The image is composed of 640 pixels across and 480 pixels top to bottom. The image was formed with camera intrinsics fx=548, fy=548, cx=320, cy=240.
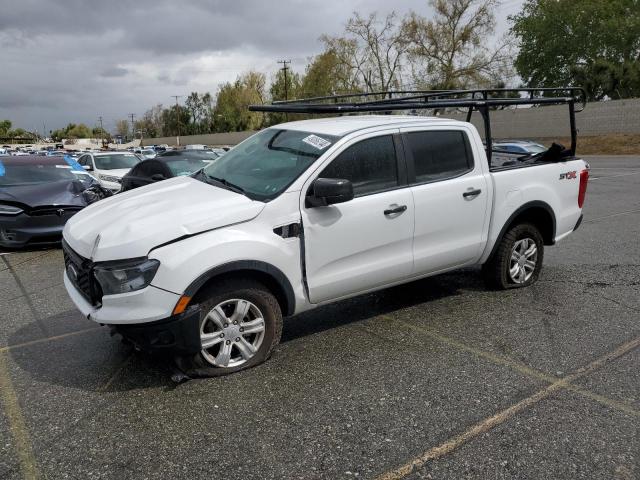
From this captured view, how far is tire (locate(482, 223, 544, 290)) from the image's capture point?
5.38 m

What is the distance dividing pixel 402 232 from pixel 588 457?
6.91ft

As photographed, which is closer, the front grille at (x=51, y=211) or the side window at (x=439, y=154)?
the side window at (x=439, y=154)

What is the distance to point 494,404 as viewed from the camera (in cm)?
338

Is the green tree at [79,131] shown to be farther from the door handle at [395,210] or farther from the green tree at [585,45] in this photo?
the door handle at [395,210]

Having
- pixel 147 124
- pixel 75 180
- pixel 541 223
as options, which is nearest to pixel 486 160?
pixel 541 223

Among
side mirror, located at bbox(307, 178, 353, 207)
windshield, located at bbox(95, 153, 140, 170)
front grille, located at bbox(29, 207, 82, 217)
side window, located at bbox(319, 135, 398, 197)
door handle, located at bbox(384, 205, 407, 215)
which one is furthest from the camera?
windshield, located at bbox(95, 153, 140, 170)

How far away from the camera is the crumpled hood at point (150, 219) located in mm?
3467

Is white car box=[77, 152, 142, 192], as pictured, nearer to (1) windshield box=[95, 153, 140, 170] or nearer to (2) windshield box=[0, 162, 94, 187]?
(1) windshield box=[95, 153, 140, 170]

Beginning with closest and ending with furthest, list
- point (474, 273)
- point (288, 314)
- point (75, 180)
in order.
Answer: point (288, 314) → point (474, 273) → point (75, 180)

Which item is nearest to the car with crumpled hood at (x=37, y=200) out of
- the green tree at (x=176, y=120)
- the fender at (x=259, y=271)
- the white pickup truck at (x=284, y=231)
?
the white pickup truck at (x=284, y=231)

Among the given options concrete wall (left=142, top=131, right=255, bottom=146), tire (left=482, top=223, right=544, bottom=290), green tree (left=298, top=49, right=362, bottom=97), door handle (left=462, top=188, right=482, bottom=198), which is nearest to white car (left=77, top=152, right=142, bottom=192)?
tire (left=482, top=223, right=544, bottom=290)

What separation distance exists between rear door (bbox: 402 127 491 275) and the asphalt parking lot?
0.62 meters

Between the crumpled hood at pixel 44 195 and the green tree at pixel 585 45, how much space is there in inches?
2175

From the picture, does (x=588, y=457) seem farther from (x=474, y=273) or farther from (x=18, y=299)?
(x=18, y=299)
